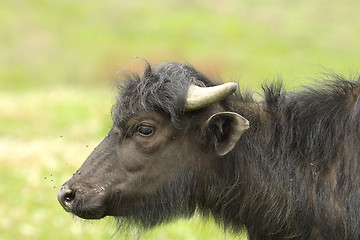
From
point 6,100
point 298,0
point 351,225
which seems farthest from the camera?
point 298,0

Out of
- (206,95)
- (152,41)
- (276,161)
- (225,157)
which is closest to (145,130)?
(206,95)

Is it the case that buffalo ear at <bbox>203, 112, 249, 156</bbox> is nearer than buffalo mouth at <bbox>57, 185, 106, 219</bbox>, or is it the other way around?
buffalo ear at <bbox>203, 112, 249, 156</bbox>

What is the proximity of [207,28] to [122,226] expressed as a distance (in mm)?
45810

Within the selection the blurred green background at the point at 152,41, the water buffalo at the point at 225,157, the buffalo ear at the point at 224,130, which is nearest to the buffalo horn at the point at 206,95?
the water buffalo at the point at 225,157

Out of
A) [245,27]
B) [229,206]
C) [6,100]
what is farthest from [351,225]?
[245,27]

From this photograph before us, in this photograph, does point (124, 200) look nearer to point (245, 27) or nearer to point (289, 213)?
point (289, 213)

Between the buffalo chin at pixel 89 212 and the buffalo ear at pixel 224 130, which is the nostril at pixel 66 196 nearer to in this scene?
the buffalo chin at pixel 89 212

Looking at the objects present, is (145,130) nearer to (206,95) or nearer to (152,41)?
(206,95)

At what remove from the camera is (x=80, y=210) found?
6.46 m

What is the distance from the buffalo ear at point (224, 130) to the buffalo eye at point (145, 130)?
19.9 inches

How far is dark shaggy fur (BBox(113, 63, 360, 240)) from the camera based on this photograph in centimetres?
636

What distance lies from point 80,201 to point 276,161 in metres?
1.89

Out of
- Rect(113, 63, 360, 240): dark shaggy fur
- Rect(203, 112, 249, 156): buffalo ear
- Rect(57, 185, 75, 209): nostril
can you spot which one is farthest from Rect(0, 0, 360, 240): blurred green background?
Rect(203, 112, 249, 156): buffalo ear

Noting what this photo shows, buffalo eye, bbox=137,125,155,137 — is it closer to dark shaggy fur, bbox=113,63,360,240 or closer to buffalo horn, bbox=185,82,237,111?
dark shaggy fur, bbox=113,63,360,240
